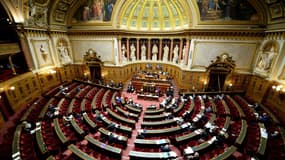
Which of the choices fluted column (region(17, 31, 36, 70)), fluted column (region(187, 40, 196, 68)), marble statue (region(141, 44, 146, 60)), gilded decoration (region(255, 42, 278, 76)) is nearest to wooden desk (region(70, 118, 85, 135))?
fluted column (region(17, 31, 36, 70))

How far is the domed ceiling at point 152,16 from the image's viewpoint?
18.9 meters

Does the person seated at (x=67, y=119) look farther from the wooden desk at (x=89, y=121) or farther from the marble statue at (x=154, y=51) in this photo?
the marble statue at (x=154, y=51)

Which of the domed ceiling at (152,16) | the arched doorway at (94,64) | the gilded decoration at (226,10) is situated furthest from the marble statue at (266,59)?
the arched doorway at (94,64)

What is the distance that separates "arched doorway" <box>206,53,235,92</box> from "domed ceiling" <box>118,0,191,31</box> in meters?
7.11

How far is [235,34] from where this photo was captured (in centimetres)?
1533

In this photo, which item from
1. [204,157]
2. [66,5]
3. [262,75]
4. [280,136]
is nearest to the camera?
[204,157]

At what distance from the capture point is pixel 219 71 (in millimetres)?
17109

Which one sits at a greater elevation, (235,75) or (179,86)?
(235,75)

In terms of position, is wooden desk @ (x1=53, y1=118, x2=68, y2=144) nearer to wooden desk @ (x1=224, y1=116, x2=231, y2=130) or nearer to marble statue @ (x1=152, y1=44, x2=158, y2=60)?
wooden desk @ (x1=224, y1=116, x2=231, y2=130)

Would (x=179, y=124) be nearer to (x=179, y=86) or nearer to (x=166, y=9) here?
(x=179, y=86)

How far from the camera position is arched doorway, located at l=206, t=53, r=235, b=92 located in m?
16.4

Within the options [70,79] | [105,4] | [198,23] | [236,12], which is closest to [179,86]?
[198,23]

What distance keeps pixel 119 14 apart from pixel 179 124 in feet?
56.1

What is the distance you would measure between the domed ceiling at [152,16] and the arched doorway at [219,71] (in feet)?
23.3
